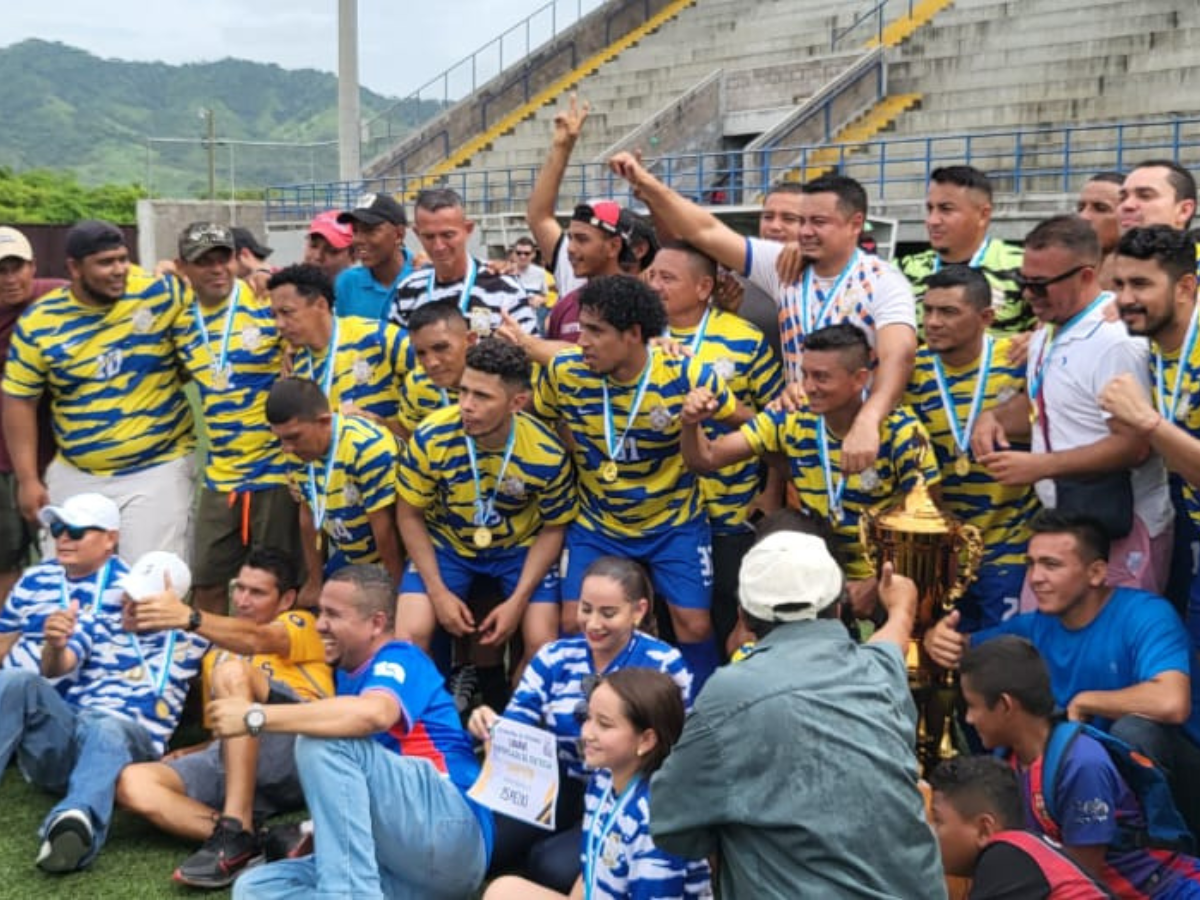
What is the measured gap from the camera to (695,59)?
87.4ft

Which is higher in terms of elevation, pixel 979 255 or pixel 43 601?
pixel 979 255

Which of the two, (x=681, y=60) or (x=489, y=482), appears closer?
(x=489, y=482)

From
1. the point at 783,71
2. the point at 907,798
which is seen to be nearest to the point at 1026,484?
the point at 907,798

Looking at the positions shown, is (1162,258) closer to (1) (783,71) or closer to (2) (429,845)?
(2) (429,845)

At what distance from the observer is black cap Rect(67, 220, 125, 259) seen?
628cm

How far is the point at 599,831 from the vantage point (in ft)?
13.0

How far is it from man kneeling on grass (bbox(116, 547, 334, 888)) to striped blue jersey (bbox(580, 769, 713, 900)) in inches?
57.5

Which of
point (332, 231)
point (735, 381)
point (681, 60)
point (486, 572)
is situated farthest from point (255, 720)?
point (681, 60)

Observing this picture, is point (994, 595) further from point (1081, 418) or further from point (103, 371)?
point (103, 371)

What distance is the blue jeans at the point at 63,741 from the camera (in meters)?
5.13

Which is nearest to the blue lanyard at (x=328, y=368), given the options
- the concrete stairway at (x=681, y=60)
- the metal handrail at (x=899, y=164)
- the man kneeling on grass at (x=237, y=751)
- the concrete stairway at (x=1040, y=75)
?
the man kneeling on grass at (x=237, y=751)

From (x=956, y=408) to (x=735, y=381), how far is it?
0.95 metres

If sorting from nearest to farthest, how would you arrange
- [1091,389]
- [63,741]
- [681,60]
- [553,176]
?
[1091,389]
[63,741]
[553,176]
[681,60]

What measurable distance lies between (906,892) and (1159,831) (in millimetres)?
1375
